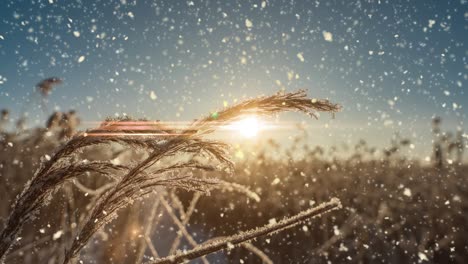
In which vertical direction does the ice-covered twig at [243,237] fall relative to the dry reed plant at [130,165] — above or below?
below

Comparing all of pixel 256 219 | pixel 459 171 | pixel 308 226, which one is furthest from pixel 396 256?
pixel 459 171

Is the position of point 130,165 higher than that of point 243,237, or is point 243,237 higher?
point 130,165

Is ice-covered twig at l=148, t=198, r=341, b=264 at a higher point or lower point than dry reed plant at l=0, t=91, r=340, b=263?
lower

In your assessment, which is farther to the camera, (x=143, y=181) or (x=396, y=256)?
(x=396, y=256)

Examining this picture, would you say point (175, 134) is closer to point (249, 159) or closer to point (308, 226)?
point (308, 226)

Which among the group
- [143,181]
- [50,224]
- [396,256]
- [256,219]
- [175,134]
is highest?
[175,134]

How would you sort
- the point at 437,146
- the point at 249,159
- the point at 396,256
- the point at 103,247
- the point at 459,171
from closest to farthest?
the point at 103,247
the point at 396,256
the point at 249,159
the point at 459,171
the point at 437,146

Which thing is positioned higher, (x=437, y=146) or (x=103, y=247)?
(x=437, y=146)

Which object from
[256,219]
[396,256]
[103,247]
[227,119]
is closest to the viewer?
[227,119]
